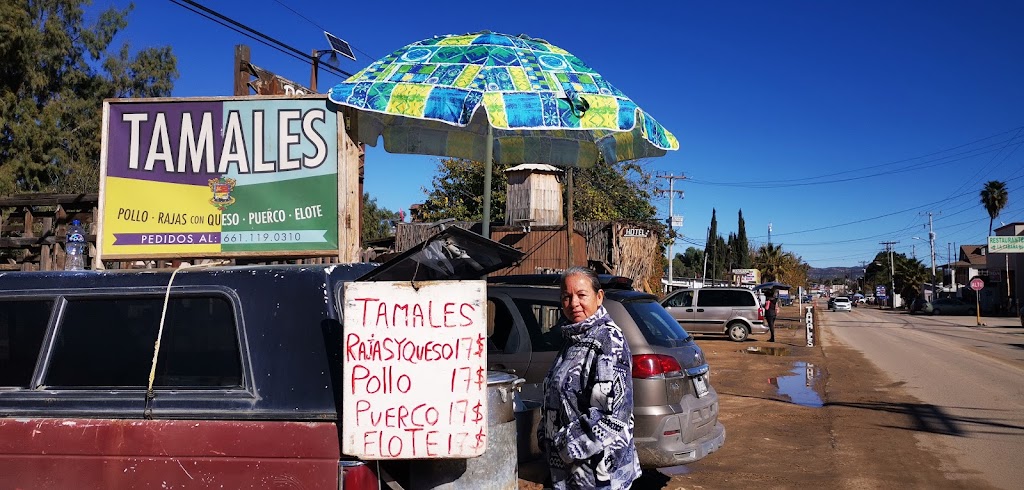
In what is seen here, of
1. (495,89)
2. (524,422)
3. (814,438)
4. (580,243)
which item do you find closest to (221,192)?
(495,89)

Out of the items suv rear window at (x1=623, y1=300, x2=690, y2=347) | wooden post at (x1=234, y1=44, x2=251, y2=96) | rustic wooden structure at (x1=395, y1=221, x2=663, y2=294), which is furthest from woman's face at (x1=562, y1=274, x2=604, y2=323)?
rustic wooden structure at (x1=395, y1=221, x2=663, y2=294)

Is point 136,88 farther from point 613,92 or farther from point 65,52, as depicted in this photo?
point 613,92

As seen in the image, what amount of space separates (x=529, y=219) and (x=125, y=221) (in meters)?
16.3

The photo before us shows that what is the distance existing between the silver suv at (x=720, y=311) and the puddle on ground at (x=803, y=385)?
737cm

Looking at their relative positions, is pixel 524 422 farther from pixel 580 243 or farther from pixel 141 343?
pixel 580 243

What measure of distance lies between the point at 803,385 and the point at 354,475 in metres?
12.1

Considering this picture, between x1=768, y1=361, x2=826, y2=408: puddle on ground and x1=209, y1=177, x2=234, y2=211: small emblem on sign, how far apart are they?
29.9 ft

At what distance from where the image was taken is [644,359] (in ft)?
19.1

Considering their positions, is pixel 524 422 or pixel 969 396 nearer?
pixel 524 422

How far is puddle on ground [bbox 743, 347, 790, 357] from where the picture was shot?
64.2 feet

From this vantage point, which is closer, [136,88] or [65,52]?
[65,52]

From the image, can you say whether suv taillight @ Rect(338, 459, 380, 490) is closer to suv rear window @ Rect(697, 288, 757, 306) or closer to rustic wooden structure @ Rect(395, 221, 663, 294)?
rustic wooden structure @ Rect(395, 221, 663, 294)

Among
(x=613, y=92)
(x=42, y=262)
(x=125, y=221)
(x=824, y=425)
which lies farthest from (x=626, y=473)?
(x=42, y=262)

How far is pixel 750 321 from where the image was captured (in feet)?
77.8
